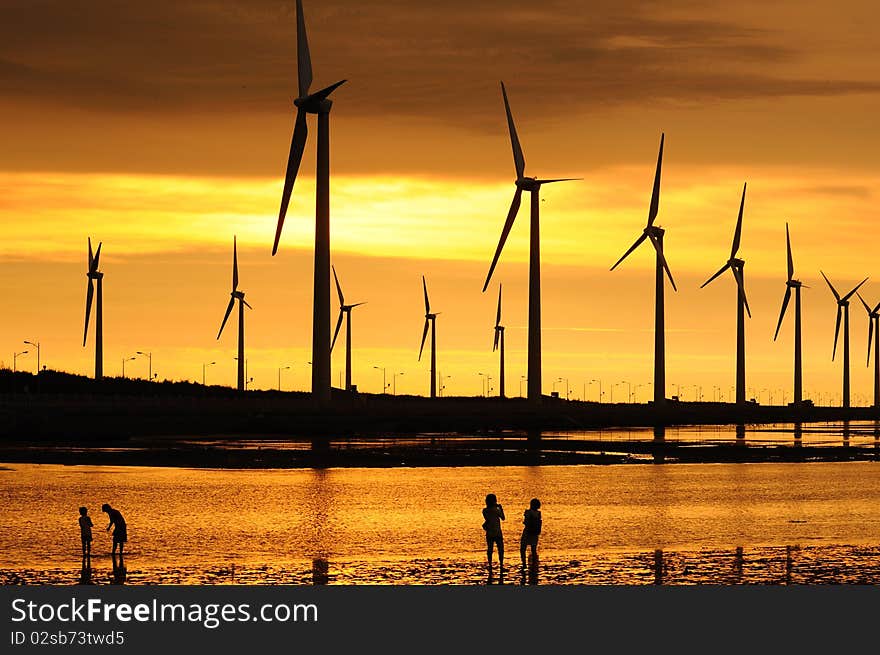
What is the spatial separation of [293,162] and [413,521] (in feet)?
197

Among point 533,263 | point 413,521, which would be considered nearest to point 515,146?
point 533,263

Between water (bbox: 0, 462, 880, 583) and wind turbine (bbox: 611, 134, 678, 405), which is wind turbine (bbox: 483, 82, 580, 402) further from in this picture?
water (bbox: 0, 462, 880, 583)

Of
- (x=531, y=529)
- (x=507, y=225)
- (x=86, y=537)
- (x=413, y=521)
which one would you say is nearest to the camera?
(x=86, y=537)

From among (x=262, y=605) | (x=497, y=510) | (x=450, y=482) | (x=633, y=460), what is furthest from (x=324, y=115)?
(x=262, y=605)

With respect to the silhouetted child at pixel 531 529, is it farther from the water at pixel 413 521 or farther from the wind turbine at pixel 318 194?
the wind turbine at pixel 318 194

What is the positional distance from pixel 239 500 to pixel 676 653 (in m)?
40.3

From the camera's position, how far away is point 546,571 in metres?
41.4

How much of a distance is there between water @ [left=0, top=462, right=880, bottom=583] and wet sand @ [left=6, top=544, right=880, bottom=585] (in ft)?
0.34

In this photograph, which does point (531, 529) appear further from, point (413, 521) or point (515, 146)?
point (515, 146)

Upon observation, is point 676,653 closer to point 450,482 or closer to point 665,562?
point 665,562

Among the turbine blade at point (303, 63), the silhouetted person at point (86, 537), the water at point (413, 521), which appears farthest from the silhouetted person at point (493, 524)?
the turbine blade at point (303, 63)

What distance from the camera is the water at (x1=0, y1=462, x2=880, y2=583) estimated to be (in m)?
42.5

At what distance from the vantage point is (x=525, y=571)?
4134 centimetres

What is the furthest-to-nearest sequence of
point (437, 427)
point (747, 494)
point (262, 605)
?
point (437, 427)
point (747, 494)
point (262, 605)
